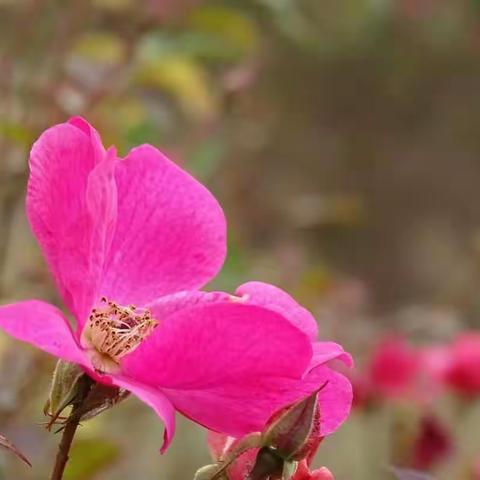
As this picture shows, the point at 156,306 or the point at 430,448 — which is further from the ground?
the point at 156,306

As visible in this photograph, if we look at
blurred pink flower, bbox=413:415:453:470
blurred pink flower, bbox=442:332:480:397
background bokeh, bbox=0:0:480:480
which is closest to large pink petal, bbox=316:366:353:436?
background bokeh, bbox=0:0:480:480

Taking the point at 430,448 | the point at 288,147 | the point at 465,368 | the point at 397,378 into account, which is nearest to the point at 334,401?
the point at 430,448

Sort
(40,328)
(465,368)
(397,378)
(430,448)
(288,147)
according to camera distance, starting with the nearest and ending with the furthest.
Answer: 1. (40,328)
2. (430,448)
3. (465,368)
4. (397,378)
5. (288,147)

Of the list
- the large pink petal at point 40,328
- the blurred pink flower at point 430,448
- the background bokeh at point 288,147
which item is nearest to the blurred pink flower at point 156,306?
the large pink petal at point 40,328

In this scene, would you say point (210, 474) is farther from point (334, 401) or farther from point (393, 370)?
point (393, 370)

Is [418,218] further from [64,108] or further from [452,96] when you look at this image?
[64,108]

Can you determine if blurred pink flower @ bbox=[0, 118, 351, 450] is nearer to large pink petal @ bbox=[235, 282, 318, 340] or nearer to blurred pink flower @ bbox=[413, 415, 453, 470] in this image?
large pink petal @ bbox=[235, 282, 318, 340]
